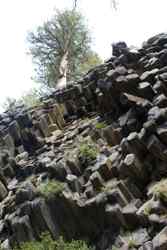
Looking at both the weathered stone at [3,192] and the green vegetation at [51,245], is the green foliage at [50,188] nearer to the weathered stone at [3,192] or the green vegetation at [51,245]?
the green vegetation at [51,245]

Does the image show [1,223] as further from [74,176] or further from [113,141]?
[113,141]

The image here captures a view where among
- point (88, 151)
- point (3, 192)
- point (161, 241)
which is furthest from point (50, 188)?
point (161, 241)

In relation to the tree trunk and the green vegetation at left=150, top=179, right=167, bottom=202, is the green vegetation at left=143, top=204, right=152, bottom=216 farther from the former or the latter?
the tree trunk

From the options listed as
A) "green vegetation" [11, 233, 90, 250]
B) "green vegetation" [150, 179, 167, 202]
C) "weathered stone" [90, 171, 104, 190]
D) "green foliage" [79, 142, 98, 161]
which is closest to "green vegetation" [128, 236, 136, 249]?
"green vegetation" [150, 179, 167, 202]

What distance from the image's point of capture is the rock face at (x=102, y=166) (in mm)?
6848

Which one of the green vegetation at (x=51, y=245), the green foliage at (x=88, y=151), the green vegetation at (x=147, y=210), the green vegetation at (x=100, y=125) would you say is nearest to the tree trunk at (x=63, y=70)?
the green vegetation at (x=100, y=125)

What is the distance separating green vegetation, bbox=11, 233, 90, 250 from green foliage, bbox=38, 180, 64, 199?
3.26 feet

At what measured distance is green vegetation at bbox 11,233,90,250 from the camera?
7.12 meters

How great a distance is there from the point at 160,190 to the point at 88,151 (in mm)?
3102

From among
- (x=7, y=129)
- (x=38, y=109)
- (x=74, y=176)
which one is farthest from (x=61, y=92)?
Result: (x=74, y=176)

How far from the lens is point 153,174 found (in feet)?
23.7

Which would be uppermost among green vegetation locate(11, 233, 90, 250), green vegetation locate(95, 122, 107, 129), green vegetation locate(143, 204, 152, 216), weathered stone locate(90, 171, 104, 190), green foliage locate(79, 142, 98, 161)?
green vegetation locate(95, 122, 107, 129)

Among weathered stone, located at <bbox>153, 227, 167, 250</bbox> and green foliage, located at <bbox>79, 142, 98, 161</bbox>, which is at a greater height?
green foliage, located at <bbox>79, 142, 98, 161</bbox>

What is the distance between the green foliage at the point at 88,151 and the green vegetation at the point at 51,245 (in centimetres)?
220
